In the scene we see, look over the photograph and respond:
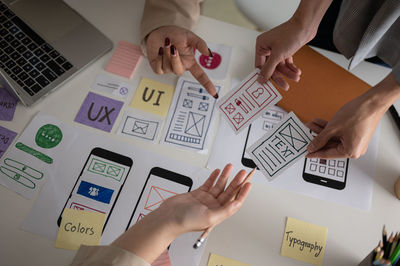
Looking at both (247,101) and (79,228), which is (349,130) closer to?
(247,101)

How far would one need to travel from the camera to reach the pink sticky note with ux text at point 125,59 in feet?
3.10

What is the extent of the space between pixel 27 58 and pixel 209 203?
2.03 feet

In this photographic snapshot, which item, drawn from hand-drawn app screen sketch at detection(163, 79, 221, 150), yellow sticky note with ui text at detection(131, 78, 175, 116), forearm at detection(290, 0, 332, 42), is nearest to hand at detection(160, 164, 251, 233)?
hand-drawn app screen sketch at detection(163, 79, 221, 150)

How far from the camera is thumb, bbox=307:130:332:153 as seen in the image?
764mm

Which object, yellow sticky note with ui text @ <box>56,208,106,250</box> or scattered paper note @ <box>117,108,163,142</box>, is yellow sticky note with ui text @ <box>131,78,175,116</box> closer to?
scattered paper note @ <box>117,108,163,142</box>

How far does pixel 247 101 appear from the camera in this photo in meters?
0.86

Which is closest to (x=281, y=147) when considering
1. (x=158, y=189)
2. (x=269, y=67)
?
(x=269, y=67)

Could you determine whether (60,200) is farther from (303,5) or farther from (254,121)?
(303,5)

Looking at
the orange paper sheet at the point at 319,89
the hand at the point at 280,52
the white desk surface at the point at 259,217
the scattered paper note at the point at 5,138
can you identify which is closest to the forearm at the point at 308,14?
the hand at the point at 280,52

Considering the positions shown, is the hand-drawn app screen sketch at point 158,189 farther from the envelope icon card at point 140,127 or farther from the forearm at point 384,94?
the forearm at point 384,94

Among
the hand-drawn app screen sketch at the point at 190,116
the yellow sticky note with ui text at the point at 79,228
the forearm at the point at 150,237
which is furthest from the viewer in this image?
the hand-drawn app screen sketch at the point at 190,116

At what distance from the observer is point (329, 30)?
40.7 inches

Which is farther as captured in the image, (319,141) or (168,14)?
(168,14)

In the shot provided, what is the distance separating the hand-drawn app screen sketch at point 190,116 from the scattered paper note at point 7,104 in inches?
15.8
